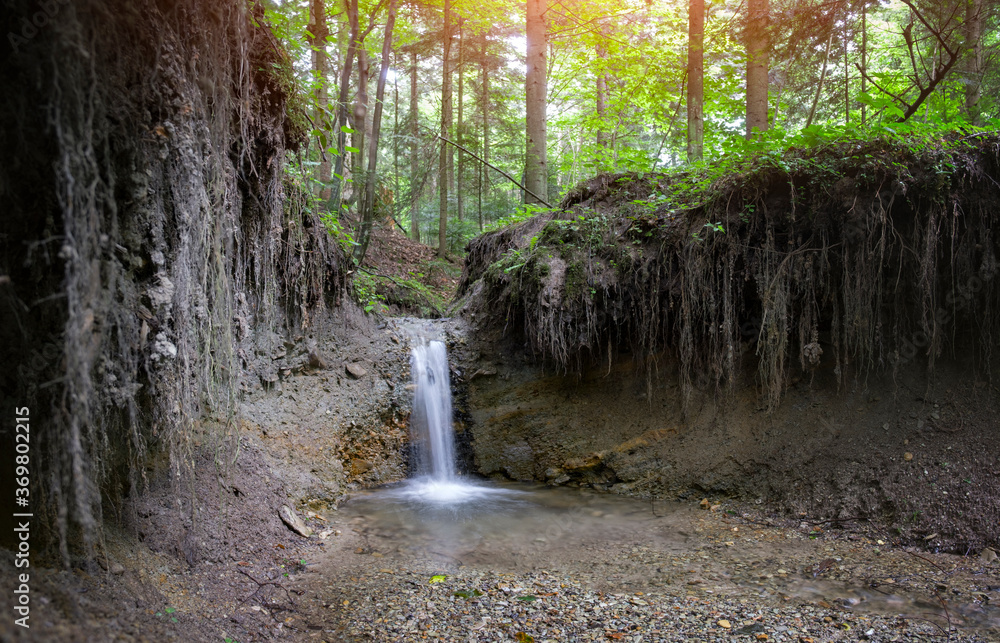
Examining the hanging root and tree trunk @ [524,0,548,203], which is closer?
the hanging root

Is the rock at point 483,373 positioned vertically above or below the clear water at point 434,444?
above

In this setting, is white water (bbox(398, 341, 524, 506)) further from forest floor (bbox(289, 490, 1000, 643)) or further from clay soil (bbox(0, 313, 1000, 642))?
forest floor (bbox(289, 490, 1000, 643))

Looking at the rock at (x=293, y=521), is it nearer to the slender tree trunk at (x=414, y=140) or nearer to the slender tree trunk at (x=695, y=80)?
the slender tree trunk at (x=695, y=80)

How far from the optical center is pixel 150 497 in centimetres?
351

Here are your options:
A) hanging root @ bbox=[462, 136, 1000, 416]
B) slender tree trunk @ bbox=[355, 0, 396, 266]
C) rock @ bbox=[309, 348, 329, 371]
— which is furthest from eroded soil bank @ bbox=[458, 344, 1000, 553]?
slender tree trunk @ bbox=[355, 0, 396, 266]

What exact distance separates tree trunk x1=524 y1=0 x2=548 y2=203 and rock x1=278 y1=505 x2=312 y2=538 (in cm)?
707

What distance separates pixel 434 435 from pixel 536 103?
21.2 feet

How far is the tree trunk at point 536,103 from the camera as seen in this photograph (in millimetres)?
9688

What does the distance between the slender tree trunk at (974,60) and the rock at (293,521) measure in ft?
26.0

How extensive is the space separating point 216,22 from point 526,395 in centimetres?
559

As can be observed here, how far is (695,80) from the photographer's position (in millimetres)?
8258

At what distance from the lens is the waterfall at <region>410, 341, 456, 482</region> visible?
7.27 metres

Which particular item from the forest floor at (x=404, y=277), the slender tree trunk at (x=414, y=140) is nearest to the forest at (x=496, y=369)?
the forest floor at (x=404, y=277)

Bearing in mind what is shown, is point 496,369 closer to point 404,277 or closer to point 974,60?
point 404,277
